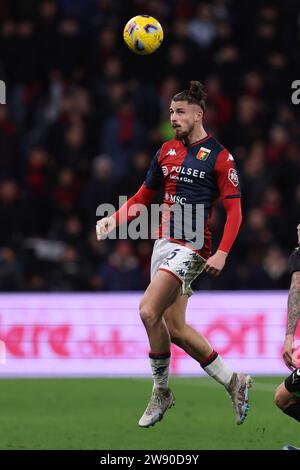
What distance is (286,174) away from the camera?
1723cm

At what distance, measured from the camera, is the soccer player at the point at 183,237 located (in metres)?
9.38

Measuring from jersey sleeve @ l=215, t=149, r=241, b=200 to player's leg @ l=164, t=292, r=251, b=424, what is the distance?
85 centimetres

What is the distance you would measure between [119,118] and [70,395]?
519 centimetres

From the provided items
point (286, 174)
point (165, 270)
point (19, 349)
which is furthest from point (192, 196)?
point (286, 174)

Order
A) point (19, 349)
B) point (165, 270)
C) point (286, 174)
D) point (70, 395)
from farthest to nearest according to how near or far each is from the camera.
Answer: point (286, 174), point (19, 349), point (70, 395), point (165, 270)

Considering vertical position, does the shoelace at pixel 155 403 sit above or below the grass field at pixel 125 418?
above

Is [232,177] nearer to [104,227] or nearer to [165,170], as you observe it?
[165,170]

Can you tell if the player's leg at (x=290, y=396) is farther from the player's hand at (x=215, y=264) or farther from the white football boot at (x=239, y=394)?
the white football boot at (x=239, y=394)

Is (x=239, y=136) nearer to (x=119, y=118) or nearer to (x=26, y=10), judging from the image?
(x=119, y=118)

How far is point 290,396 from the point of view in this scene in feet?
27.0

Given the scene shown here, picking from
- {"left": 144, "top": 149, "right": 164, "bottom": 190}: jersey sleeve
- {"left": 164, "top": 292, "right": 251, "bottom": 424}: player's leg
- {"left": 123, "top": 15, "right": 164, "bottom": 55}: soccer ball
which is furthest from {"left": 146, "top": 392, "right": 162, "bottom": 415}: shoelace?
{"left": 123, "top": 15, "right": 164, "bottom": 55}: soccer ball

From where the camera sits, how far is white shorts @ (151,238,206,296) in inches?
372

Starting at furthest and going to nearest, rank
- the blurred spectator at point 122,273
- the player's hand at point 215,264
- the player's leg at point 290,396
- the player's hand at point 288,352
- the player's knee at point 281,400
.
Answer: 1. the blurred spectator at point 122,273
2. the player's hand at point 215,264
3. the player's knee at point 281,400
4. the player's leg at point 290,396
5. the player's hand at point 288,352

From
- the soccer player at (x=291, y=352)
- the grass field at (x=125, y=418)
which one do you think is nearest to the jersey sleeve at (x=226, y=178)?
the soccer player at (x=291, y=352)
